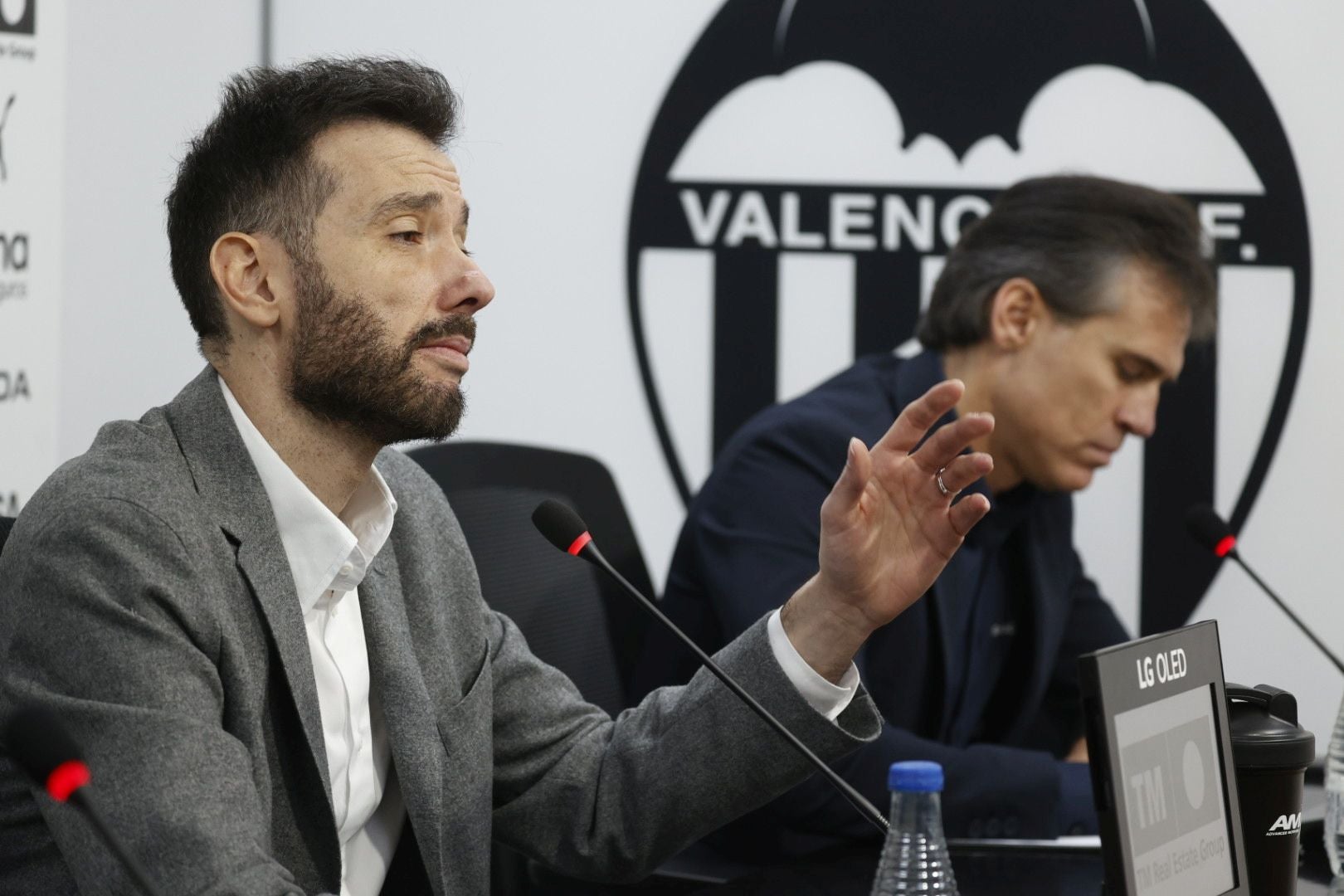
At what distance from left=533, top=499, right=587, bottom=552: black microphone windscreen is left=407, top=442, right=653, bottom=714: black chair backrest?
46 centimetres

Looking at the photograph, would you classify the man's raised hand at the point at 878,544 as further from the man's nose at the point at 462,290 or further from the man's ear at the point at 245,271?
the man's ear at the point at 245,271

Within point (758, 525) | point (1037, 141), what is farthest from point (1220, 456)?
point (758, 525)

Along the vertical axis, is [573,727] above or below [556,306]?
below

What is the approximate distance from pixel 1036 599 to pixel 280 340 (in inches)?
54.6

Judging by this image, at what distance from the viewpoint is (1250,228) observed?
9.97ft

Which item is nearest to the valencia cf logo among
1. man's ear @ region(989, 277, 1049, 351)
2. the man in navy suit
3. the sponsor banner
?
the man in navy suit

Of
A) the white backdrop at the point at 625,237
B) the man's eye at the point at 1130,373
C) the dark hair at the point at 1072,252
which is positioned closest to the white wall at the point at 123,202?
the white backdrop at the point at 625,237

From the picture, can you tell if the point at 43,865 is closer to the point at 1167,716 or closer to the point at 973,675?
the point at 1167,716

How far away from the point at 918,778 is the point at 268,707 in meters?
0.55

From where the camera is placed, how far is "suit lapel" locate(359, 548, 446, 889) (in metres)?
1.52

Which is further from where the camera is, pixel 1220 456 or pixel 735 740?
pixel 1220 456

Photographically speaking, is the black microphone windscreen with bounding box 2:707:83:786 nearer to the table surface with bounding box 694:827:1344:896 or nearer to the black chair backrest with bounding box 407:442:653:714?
the table surface with bounding box 694:827:1344:896

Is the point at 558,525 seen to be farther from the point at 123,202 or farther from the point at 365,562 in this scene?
the point at 123,202

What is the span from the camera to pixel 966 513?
1.49 meters
